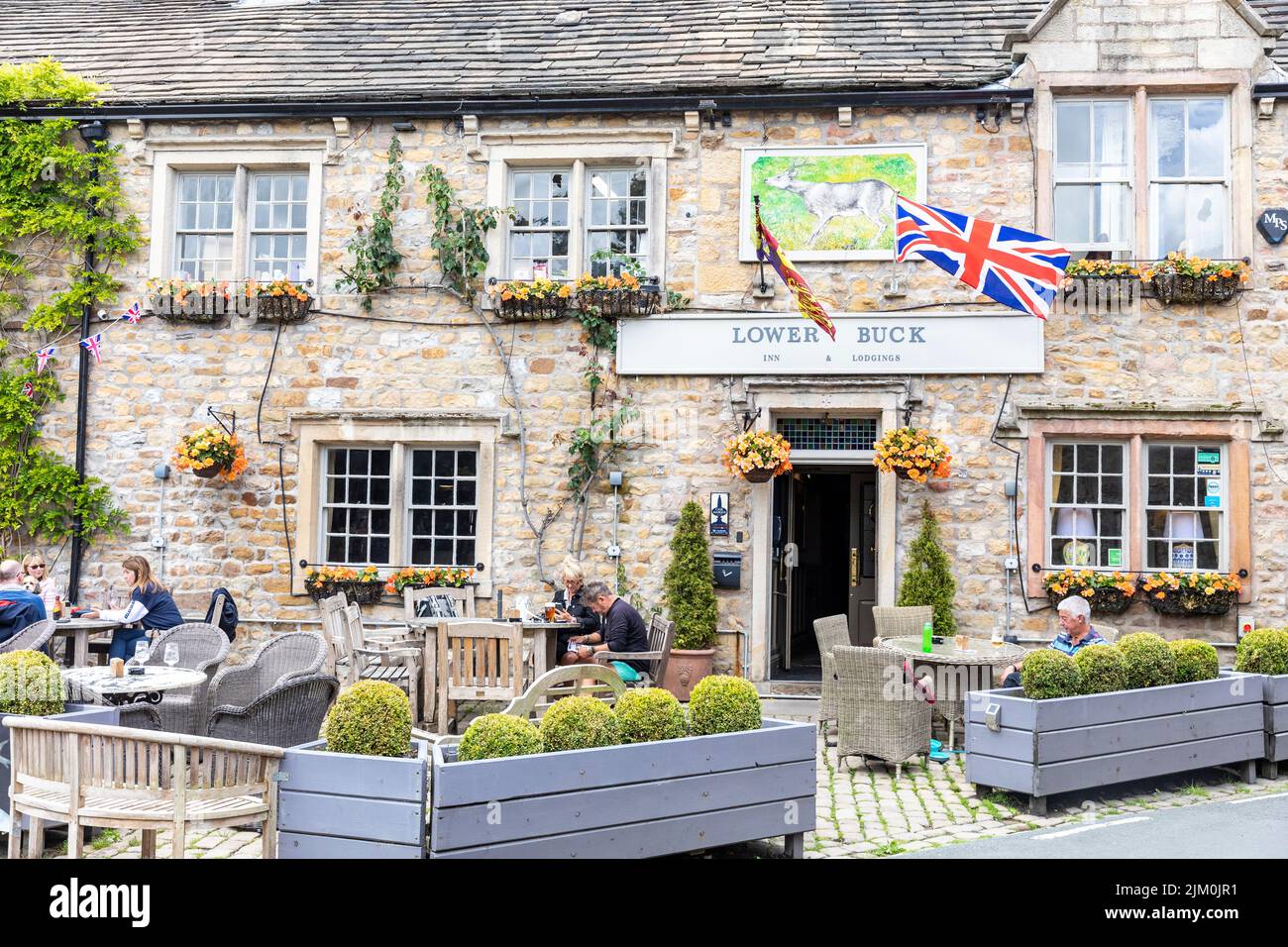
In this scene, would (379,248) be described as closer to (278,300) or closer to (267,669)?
(278,300)

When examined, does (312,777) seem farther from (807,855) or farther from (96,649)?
(96,649)

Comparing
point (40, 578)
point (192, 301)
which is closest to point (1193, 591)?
point (192, 301)

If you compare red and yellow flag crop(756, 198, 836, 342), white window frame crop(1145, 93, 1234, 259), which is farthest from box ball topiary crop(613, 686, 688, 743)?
white window frame crop(1145, 93, 1234, 259)

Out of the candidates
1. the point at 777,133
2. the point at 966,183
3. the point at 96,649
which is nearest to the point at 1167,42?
the point at 966,183

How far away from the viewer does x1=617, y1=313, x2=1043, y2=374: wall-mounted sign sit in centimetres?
1114

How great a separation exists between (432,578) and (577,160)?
4.34 meters

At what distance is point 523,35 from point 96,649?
770 centimetres

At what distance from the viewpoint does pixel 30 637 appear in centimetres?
817

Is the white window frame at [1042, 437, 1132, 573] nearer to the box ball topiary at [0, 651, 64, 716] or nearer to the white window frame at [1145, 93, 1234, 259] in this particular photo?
the white window frame at [1145, 93, 1234, 259]

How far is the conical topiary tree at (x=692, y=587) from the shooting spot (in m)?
11.1

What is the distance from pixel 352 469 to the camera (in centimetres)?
1213

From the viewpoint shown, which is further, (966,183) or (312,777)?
(966,183)

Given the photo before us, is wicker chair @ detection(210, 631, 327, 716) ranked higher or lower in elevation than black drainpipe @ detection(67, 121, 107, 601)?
lower

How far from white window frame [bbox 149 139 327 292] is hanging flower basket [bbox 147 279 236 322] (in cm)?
28
